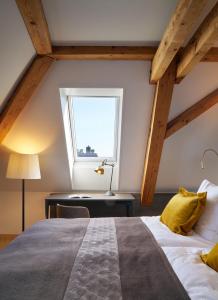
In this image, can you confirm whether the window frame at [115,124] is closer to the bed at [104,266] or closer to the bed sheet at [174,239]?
the bed sheet at [174,239]

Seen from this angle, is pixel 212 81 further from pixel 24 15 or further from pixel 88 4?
pixel 24 15

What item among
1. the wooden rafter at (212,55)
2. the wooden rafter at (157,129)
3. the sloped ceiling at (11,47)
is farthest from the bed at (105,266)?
the wooden rafter at (212,55)

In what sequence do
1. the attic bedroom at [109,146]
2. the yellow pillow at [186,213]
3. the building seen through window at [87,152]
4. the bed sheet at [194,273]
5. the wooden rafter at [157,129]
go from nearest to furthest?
the bed sheet at [194,273]
the attic bedroom at [109,146]
the yellow pillow at [186,213]
the wooden rafter at [157,129]
the building seen through window at [87,152]

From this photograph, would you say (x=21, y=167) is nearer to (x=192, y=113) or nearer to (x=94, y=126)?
(x=94, y=126)

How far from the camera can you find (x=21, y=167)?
9.96 ft

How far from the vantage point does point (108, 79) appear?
2789 mm

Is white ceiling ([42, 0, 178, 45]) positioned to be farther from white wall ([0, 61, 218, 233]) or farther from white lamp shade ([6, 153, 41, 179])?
white lamp shade ([6, 153, 41, 179])

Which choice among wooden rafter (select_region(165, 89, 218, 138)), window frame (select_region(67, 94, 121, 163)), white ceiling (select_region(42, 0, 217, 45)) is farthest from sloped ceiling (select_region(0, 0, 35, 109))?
wooden rafter (select_region(165, 89, 218, 138))

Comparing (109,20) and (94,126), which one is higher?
(109,20)

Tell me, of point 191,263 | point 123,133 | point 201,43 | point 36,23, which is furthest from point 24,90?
point 191,263

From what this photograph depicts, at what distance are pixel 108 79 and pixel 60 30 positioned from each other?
754 mm

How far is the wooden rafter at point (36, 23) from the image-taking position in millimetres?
1752

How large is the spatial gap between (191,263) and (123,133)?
81.6 inches

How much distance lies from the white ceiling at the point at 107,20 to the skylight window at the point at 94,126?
1.06m
